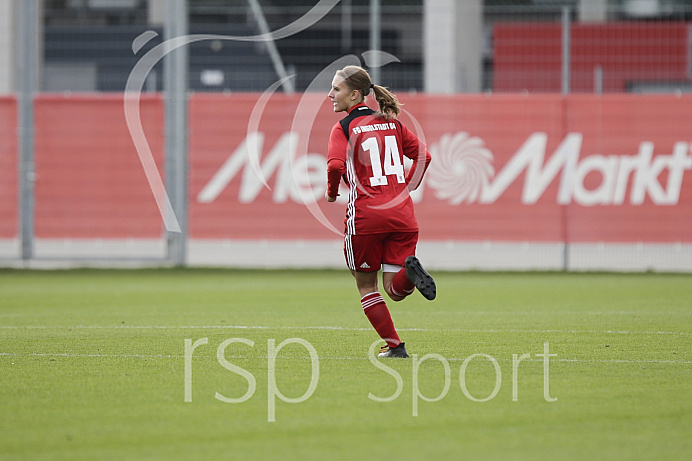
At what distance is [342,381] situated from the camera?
6.23 m

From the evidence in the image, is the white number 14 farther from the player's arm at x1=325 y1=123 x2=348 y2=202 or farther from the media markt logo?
the media markt logo

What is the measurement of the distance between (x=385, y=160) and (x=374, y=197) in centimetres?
26

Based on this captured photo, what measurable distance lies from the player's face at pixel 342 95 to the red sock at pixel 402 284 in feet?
3.87

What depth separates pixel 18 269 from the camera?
59.0ft

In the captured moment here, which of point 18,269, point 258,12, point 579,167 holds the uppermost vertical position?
point 258,12

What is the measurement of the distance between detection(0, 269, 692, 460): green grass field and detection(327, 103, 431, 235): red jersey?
0.93 m

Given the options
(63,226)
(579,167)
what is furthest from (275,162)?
(579,167)

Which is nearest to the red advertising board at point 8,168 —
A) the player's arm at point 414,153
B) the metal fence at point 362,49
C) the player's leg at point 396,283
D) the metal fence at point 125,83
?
the metal fence at point 125,83

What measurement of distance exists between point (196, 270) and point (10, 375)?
11111 mm

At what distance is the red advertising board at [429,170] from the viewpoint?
17.5 metres

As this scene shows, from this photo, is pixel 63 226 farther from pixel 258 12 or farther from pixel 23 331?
pixel 23 331

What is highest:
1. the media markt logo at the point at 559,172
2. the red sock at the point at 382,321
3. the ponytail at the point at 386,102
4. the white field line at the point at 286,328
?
the ponytail at the point at 386,102

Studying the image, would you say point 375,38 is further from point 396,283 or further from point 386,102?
point 396,283

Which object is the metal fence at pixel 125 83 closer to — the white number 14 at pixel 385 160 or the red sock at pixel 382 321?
the white number 14 at pixel 385 160
